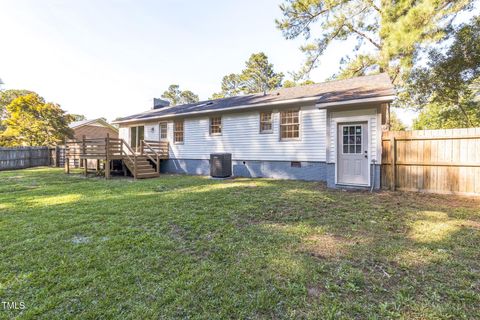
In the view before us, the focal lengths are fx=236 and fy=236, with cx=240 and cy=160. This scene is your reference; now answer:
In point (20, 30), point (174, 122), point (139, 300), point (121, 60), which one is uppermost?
point (121, 60)

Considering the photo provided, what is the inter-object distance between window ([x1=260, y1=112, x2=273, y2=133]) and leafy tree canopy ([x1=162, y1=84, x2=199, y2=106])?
123ft

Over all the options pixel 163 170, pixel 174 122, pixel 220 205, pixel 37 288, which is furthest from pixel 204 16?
pixel 37 288

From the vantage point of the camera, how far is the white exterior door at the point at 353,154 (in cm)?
718

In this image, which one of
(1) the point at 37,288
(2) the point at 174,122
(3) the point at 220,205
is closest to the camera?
(1) the point at 37,288

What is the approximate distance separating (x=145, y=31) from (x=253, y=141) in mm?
8955

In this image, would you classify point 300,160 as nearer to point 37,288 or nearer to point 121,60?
point 37,288

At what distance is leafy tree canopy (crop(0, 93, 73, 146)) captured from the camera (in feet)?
57.6

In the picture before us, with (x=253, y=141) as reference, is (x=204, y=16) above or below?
above

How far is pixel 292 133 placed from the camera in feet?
30.7

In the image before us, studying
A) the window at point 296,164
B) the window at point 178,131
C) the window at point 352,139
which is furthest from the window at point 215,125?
the window at point 352,139

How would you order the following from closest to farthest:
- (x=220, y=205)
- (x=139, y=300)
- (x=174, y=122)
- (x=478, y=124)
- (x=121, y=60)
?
1. (x=139, y=300)
2. (x=220, y=205)
3. (x=174, y=122)
4. (x=478, y=124)
5. (x=121, y=60)

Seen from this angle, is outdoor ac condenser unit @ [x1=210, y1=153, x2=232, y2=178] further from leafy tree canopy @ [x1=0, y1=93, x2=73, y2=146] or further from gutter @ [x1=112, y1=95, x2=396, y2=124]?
leafy tree canopy @ [x1=0, y1=93, x2=73, y2=146]

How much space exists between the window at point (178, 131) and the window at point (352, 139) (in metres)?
8.09

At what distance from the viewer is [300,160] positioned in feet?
29.7
